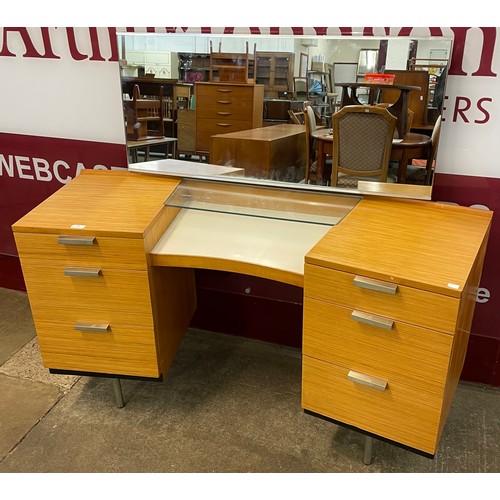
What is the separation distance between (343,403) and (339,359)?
0.48 ft

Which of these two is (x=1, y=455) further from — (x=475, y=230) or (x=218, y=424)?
(x=475, y=230)

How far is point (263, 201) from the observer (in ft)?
Answer: 5.63

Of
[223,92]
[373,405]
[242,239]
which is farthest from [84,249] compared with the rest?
[373,405]

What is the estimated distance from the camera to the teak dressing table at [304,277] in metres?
1.20

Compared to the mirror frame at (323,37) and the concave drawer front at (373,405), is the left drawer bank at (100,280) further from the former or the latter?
the concave drawer front at (373,405)

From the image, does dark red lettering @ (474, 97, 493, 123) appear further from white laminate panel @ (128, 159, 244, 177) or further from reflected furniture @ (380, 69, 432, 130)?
white laminate panel @ (128, 159, 244, 177)

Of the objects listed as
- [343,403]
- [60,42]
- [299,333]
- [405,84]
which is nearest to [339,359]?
[343,403]

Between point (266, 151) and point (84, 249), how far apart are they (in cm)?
70

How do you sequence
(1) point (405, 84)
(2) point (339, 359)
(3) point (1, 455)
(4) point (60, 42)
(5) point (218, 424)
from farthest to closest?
(4) point (60, 42), (5) point (218, 424), (3) point (1, 455), (1) point (405, 84), (2) point (339, 359)

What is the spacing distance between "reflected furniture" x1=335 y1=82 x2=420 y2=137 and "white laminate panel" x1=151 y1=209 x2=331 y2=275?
407 millimetres

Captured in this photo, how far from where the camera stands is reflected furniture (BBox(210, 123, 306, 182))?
1666 mm

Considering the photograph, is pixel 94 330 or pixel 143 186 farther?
pixel 143 186

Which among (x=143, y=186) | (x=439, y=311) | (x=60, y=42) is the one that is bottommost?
(x=439, y=311)

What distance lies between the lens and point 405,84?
148 centimetres
